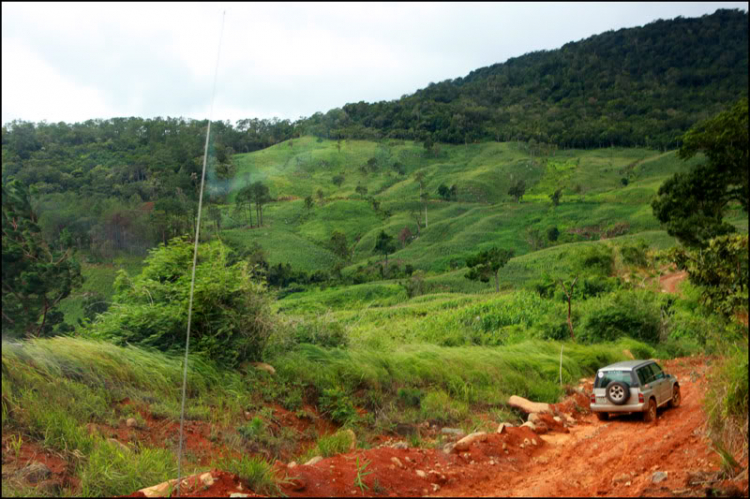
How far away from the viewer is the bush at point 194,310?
7598 millimetres

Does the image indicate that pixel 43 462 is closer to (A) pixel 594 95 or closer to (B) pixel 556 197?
(A) pixel 594 95

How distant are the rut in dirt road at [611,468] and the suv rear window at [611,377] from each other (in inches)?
58.1

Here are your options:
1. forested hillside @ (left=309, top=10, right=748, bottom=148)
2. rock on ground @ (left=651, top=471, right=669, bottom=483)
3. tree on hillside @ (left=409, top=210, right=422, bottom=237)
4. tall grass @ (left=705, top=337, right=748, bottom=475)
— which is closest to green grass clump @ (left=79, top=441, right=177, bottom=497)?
rock on ground @ (left=651, top=471, right=669, bottom=483)

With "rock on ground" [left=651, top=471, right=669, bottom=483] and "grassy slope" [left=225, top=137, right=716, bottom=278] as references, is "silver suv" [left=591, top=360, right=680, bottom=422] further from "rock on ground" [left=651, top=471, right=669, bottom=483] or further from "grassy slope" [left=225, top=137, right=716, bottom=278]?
"grassy slope" [left=225, top=137, right=716, bottom=278]

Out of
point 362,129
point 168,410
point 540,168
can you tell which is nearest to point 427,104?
point 362,129

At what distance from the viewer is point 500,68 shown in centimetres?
8544

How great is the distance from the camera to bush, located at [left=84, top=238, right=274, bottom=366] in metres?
7.60

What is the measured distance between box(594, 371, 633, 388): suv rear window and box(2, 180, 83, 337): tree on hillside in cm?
816

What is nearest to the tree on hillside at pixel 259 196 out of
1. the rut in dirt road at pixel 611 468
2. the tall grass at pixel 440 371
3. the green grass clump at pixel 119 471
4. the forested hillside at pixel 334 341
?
the forested hillside at pixel 334 341

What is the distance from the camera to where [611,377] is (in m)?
8.80

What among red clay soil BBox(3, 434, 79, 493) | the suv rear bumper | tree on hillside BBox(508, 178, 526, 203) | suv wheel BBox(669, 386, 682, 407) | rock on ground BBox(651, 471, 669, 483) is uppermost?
tree on hillside BBox(508, 178, 526, 203)

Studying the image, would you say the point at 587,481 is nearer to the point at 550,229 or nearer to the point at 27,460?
the point at 27,460

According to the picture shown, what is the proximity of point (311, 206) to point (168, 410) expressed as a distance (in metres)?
42.7

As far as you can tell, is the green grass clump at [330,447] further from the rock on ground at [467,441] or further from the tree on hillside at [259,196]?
the tree on hillside at [259,196]
